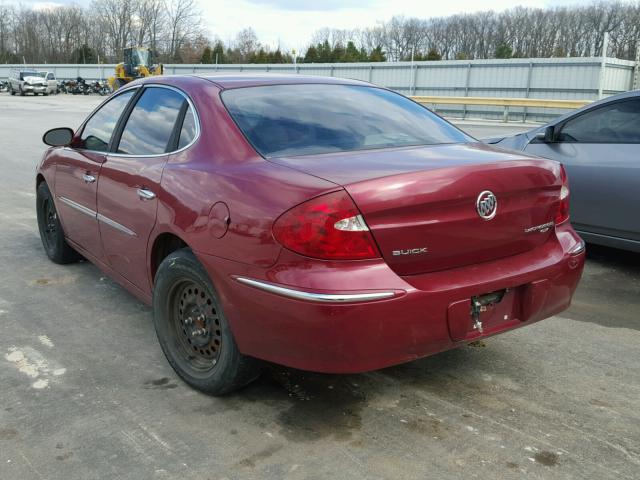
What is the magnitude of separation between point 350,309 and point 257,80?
176cm

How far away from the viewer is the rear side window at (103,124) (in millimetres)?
4187

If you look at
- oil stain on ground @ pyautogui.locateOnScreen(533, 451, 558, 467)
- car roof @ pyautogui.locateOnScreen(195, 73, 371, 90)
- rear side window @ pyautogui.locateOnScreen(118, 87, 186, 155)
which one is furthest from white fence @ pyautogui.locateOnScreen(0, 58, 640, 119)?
oil stain on ground @ pyautogui.locateOnScreen(533, 451, 558, 467)

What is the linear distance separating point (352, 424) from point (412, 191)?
3.56 feet

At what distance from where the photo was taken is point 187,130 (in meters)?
3.33

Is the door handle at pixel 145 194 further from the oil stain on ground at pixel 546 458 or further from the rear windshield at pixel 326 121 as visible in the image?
the oil stain on ground at pixel 546 458

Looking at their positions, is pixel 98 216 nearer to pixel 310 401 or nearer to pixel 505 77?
pixel 310 401

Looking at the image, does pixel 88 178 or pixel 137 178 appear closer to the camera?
pixel 137 178

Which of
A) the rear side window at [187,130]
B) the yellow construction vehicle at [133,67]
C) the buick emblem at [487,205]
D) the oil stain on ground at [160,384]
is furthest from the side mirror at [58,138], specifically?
the yellow construction vehicle at [133,67]

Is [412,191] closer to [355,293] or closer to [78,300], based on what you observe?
[355,293]

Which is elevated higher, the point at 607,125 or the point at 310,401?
the point at 607,125

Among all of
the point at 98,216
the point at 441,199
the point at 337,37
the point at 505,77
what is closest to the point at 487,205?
the point at 441,199

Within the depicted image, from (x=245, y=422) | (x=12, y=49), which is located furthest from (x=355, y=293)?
(x=12, y=49)

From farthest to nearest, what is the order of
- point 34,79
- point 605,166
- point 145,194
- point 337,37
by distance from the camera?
1. point 337,37
2. point 34,79
3. point 605,166
4. point 145,194

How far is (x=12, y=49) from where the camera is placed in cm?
11088
